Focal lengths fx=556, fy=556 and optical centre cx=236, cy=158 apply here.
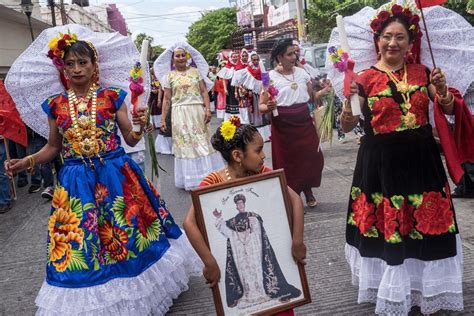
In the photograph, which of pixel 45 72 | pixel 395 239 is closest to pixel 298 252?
pixel 395 239

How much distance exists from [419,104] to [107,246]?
2.22 metres

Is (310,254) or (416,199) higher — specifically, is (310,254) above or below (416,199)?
below

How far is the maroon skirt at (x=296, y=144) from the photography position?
6.24m

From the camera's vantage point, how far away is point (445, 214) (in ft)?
11.3

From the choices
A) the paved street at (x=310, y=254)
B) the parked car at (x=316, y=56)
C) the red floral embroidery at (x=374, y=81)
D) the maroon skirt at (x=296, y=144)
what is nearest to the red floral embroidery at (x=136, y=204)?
the paved street at (x=310, y=254)

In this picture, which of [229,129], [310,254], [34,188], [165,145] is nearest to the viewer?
[229,129]

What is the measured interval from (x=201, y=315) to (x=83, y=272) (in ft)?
3.04

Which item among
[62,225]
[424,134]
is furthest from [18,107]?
[424,134]

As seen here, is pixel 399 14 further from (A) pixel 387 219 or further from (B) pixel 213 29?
(B) pixel 213 29

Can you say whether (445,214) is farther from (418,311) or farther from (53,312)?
(53,312)

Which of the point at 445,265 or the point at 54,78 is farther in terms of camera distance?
the point at 54,78

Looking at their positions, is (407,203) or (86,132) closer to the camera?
(407,203)

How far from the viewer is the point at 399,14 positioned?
138 inches

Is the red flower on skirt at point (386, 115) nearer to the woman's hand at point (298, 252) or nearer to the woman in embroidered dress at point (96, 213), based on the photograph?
the woman's hand at point (298, 252)
